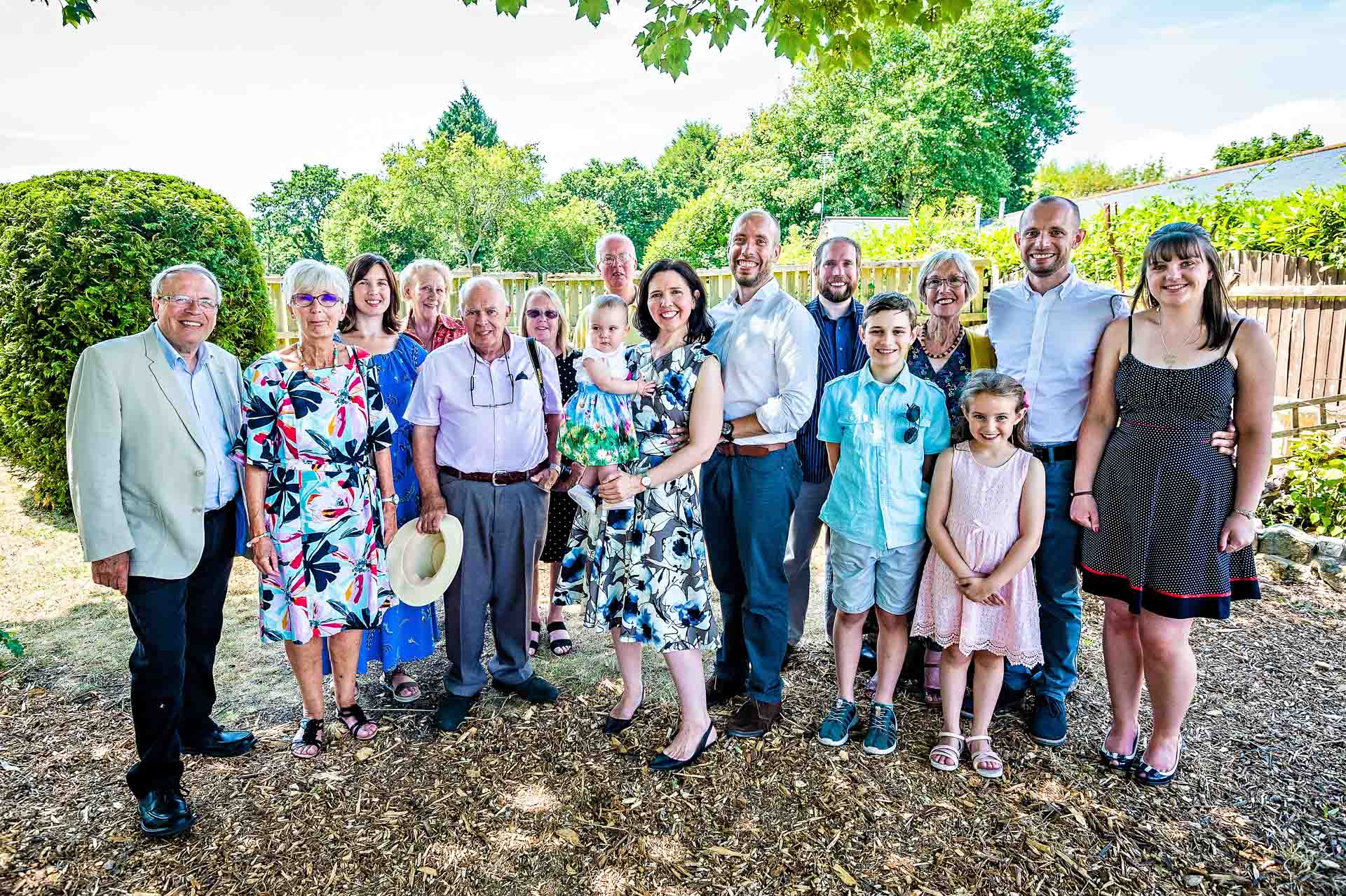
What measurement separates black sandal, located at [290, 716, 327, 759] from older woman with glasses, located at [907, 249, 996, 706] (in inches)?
123

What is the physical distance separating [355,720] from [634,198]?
63331mm

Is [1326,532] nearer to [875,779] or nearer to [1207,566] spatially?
[1207,566]

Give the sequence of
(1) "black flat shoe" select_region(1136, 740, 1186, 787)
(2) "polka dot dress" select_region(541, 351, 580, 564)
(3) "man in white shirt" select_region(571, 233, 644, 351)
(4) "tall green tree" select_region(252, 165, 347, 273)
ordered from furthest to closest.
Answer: (4) "tall green tree" select_region(252, 165, 347, 273)
(3) "man in white shirt" select_region(571, 233, 644, 351)
(2) "polka dot dress" select_region(541, 351, 580, 564)
(1) "black flat shoe" select_region(1136, 740, 1186, 787)

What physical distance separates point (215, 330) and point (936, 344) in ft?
18.9

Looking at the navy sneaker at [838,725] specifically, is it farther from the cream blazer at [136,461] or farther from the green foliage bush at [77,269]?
the green foliage bush at [77,269]

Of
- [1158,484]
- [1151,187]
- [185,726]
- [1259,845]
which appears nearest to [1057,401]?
[1158,484]

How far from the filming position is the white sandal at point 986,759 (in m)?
3.00

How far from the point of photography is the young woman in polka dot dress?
8.91 feet

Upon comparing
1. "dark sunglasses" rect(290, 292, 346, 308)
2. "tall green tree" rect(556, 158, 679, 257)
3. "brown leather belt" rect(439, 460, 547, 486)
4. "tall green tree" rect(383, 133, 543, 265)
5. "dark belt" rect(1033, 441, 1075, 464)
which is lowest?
"brown leather belt" rect(439, 460, 547, 486)

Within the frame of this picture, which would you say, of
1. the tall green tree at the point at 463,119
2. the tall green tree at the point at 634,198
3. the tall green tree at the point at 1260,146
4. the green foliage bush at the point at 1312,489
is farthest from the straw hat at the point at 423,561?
the tall green tree at the point at 463,119

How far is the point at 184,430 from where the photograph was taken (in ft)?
8.88

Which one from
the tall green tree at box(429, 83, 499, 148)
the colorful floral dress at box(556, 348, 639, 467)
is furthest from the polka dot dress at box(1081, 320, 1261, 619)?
the tall green tree at box(429, 83, 499, 148)

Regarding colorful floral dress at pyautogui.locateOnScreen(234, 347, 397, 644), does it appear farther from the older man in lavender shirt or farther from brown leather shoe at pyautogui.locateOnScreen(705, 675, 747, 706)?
brown leather shoe at pyautogui.locateOnScreen(705, 675, 747, 706)

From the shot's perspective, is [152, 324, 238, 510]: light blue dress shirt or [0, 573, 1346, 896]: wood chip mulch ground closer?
[0, 573, 1346, 896]: wood chip mulch ground
